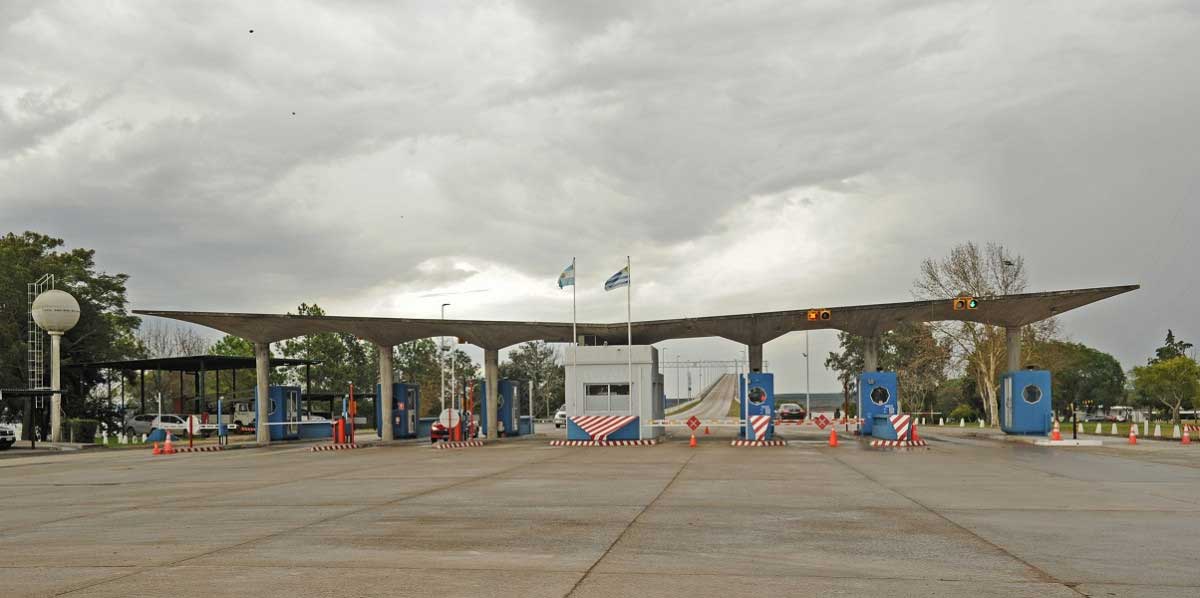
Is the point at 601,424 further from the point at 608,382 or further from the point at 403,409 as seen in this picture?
the point at 403,409

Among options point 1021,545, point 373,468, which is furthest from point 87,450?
point 1021,545

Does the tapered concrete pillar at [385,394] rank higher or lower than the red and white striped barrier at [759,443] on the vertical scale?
higher

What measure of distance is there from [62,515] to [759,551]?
472 inches

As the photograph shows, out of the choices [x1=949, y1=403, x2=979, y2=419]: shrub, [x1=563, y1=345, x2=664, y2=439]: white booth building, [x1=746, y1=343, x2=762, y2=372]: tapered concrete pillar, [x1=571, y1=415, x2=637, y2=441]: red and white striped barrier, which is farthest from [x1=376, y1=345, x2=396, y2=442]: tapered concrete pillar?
[x1=949, y1=403, x2=979, y2=419]: shrub

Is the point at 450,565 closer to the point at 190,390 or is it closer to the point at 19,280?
the point at 19,280

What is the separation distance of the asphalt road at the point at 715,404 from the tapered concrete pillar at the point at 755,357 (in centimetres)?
4223

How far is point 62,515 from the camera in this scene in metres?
16.6

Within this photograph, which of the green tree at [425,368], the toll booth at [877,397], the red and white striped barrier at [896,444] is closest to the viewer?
the red and white striped barrier at [896,444]

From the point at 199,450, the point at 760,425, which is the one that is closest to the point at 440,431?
the point at 199,450

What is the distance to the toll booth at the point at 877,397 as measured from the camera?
135 feet

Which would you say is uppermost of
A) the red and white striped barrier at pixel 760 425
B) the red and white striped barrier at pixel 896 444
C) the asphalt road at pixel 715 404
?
→ the red and white striped barrier at pixel 760 425

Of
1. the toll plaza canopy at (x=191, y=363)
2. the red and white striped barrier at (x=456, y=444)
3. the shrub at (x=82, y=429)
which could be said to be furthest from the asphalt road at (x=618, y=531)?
the shrub at (x=82, y=429)

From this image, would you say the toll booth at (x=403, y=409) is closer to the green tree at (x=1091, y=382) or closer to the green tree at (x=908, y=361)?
the green tree at (x=908, y=361)

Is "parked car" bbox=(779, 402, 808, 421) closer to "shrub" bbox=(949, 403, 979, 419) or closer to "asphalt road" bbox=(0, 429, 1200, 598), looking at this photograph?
"shrub" bbox=(949, 403, 979, 419)
